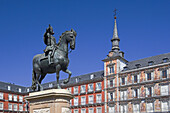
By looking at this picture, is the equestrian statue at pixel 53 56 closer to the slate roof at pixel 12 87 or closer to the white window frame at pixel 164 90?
the white window frame at pixel 164 90

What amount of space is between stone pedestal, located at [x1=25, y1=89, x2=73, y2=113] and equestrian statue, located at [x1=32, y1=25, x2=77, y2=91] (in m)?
0.61

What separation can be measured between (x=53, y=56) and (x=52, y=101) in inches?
64.8

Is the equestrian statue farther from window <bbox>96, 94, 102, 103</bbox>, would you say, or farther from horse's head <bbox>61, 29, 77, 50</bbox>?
window <bbox>96, 94, 102, 103</bbox>

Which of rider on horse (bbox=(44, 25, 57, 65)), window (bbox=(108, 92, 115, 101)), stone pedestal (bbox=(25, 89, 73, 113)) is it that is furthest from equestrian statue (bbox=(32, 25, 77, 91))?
window (bbox=(108, 92, 115, 101))

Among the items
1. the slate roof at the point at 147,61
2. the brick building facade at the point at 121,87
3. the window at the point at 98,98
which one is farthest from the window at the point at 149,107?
the window at the point at 98,98

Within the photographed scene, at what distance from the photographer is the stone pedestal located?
866cm

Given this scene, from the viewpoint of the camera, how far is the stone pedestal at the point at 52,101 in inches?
341

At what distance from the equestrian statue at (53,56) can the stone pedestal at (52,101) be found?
610mm

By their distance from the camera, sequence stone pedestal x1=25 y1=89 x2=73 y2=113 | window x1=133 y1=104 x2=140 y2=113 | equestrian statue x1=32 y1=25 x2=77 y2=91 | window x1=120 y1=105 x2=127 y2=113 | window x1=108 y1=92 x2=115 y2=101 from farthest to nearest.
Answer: window x1=108 y1=92 x2=115 y2=101 < window x1=120 y1=105 x2=127 y2=113 < window x1=133 y1=104 x2=140 y2=113 < equestrian statue x1=32 y1=25 x2=77 y2=91 < stone pedestal x1=25 y1=89 x2=73 y2=113

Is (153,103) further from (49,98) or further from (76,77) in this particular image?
(49,98)

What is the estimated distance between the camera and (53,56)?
923cm

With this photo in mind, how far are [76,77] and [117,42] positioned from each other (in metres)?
13.2

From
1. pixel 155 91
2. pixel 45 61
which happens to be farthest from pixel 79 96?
pixel 45 61

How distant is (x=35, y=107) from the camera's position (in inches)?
357
